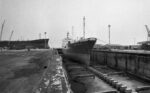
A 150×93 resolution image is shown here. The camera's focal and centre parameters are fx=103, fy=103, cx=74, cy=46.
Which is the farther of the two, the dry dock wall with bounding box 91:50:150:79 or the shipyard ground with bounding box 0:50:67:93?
the dry dock wall with bounding box 91:50:150:79

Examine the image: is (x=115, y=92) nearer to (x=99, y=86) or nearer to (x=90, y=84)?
(x=99, y=86)

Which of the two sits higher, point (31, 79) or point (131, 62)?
point (31, 79)

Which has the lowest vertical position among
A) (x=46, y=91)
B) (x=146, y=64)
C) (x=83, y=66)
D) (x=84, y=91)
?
(x=84, y=91)

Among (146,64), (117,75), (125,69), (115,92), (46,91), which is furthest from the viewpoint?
(125,69)

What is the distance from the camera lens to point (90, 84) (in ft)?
34.1

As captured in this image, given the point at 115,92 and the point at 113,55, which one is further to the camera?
the point at 113,55

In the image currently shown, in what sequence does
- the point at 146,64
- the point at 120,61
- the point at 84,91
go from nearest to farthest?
the point at 84,91 → the point at 146,64 → the point at 120,61

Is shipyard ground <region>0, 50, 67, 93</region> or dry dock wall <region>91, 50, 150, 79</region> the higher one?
shipyard ground <region>0, 50, 67, 93</region>

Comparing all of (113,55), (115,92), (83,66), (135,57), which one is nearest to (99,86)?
(115,92)

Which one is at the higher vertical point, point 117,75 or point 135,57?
point 135,57

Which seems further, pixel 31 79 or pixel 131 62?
pixel 131 62

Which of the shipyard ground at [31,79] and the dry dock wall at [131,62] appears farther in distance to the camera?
the dry dock wall at [131,62]

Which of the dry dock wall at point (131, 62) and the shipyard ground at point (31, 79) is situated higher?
the shipyard ground at point (31, 79)

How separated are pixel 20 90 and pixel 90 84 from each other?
8107mm
